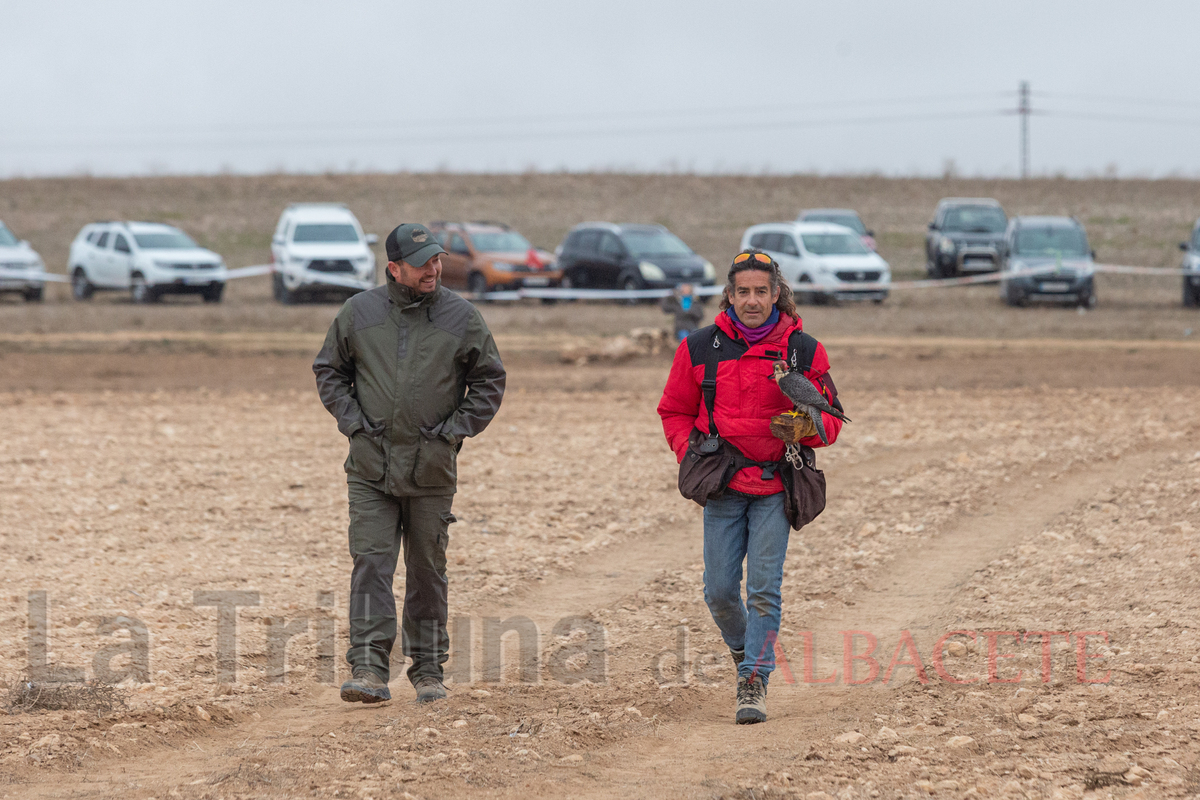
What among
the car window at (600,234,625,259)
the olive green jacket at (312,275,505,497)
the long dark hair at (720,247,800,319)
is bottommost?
the olive green jacket at (312,275,505,497)

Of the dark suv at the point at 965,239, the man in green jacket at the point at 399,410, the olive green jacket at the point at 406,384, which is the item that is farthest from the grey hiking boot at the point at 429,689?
the dark suv at the point at 965,239

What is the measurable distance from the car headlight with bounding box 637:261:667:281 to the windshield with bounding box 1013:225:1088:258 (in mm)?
6841

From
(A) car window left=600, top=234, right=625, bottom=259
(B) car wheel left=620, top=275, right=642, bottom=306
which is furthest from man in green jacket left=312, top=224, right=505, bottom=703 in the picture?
(A) car window left=600, top=234, right=625, bottom=259

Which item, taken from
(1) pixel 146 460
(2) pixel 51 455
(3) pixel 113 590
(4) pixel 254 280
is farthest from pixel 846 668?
(4) pixel 254 280

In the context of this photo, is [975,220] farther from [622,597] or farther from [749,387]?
[749,387]

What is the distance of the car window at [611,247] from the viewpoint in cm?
2514

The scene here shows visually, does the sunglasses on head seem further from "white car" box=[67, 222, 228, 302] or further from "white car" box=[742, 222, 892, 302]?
"white car" box=[67, 222, 228, 302]

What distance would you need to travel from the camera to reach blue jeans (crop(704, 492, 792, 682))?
4859 millimetres

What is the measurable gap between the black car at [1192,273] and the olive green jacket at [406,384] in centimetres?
2180

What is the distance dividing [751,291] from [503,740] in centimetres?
188

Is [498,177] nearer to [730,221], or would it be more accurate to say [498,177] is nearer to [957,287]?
[730,221]

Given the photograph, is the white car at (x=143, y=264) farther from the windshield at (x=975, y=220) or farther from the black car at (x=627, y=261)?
the windshield at (x=975, y=220)

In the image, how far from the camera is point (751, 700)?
4.92m

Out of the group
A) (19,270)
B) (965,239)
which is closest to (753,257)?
(19,270)
